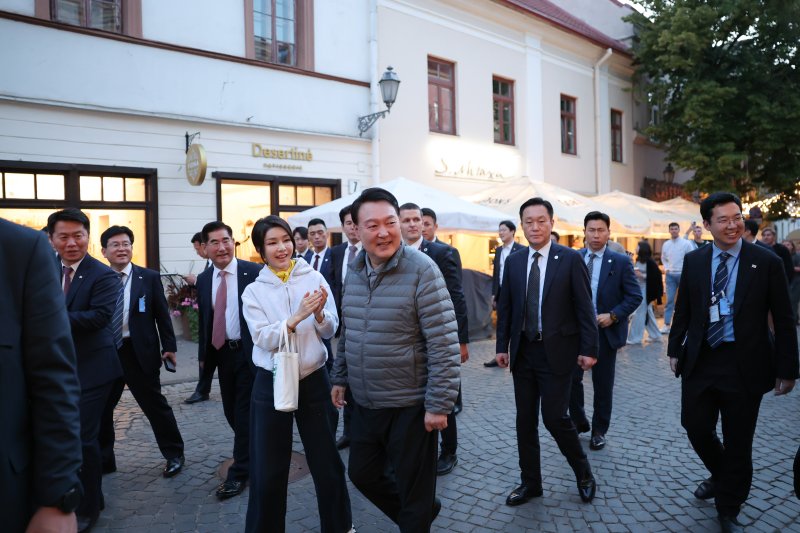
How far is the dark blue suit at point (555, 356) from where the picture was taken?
12.8ft

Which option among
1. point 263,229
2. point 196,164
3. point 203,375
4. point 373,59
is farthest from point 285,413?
point 373,59

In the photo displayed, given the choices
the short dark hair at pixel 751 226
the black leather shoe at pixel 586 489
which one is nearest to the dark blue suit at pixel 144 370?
the black leather shoe at pixel 586 489

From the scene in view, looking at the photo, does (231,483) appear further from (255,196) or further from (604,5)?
(604,5)

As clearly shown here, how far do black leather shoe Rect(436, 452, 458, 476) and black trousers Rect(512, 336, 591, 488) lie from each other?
27.5 inches

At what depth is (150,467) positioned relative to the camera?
4824 millimetres

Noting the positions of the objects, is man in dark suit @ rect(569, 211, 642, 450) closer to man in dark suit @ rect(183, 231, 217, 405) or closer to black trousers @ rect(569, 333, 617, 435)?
black trousers @ rect(569, 333, 617, 435)

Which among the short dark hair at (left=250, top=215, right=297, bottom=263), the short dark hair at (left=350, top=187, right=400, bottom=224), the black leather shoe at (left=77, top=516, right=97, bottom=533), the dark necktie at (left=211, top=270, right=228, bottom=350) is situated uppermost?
the short dark hair at (left=350, top=187, right=400, bottom=224)

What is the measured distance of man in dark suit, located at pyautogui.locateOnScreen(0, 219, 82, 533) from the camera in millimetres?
1699

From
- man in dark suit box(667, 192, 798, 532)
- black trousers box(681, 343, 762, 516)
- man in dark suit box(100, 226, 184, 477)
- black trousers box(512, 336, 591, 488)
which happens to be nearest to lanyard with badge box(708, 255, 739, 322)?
man in dark suit box(667, 192, 798, 532)

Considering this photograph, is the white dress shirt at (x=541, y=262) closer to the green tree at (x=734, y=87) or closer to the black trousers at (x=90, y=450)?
the black trousers at (x=90, y=450)

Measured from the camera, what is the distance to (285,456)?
3369mm

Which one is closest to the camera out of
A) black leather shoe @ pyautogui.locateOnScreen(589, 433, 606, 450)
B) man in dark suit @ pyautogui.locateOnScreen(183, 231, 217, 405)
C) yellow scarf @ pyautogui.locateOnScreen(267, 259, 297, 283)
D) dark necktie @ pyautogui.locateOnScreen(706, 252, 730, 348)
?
yellow scarf @ pyautogui.locateOnScreen(267, 259, 297, 283)

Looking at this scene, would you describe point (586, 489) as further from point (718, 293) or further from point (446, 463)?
point (718, 293)

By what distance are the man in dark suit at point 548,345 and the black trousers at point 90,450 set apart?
8.92ft
